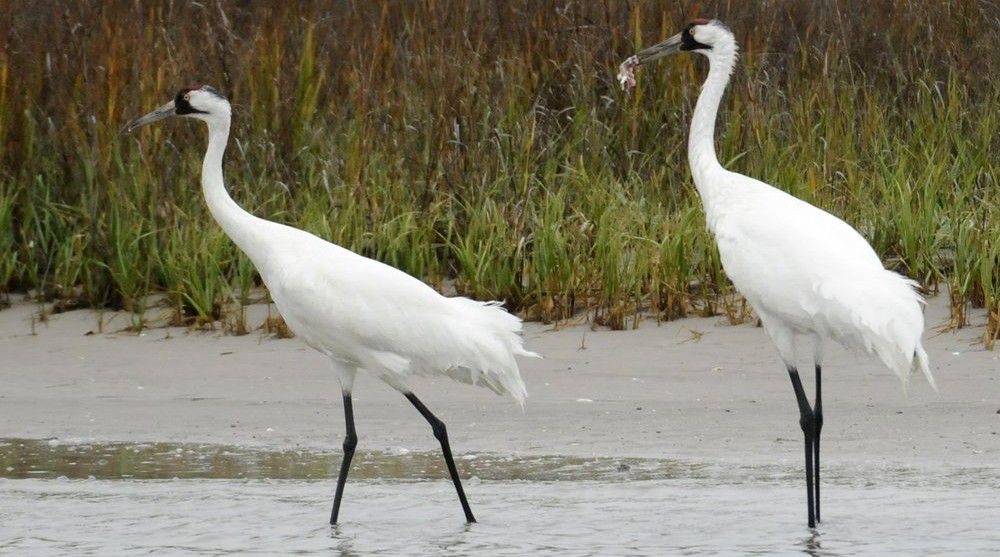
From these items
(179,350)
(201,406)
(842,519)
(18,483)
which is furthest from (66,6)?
(842,519)

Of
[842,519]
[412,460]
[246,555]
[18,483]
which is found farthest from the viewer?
[412,460]

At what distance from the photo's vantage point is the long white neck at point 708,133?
616 centimetres

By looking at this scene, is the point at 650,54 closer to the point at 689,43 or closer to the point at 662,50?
the point at 662,50

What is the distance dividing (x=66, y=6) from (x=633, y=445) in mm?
4660

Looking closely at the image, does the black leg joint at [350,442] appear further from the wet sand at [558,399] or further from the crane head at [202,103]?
the crane head at [202,103]

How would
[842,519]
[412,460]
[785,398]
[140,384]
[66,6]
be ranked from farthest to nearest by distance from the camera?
[66,6], [140,384], [785,398], [412,460], [842,519]

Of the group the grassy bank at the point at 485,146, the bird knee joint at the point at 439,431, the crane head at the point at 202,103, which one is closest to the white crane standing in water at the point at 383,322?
the bird knee joint at the point at 439,431

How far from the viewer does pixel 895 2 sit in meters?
10.5

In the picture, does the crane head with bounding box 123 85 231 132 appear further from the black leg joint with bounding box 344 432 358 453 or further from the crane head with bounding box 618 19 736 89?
the crane head with bounding box 618 19 736 89

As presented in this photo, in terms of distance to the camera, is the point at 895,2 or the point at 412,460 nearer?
the point at 412,460

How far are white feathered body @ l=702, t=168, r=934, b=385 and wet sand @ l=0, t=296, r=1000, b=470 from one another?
0.69 meters

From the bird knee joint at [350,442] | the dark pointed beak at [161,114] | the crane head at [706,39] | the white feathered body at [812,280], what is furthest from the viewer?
the crane head at [706,39]

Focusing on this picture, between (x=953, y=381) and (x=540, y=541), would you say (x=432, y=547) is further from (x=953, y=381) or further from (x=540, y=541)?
(x=953, y=381)

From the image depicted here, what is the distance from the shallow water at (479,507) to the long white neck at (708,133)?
3.09ft
